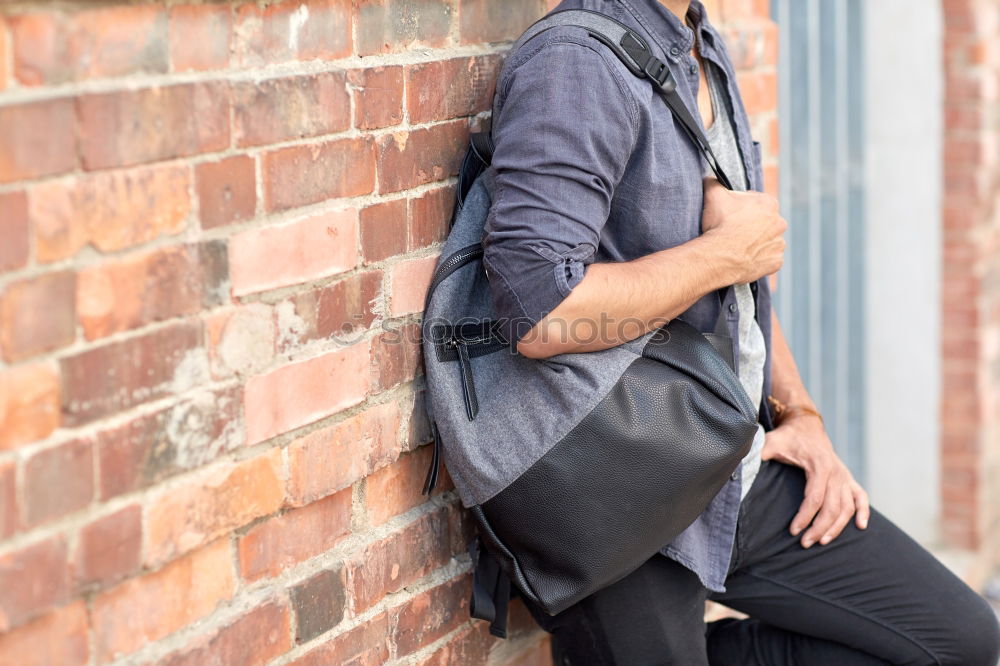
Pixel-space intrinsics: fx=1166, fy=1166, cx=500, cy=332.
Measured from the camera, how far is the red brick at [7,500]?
1218 mm

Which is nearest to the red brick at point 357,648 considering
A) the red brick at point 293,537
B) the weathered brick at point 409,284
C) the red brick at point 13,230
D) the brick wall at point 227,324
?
the brick wall at point 227,324

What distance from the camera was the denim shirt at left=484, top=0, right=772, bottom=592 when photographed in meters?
1.63

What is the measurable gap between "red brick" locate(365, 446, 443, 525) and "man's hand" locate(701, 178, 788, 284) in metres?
0.58

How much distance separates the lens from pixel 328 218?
1.63 meters

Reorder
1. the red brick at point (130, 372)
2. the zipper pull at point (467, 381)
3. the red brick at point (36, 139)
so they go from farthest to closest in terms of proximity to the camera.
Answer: the zipper pull at point (467, 381), the red brick at point (130, 372), the red brick at point (36, 139)

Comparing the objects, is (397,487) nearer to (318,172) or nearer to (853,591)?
(318,172)

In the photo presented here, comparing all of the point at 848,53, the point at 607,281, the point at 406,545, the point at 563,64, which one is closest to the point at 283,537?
the point at 406,545

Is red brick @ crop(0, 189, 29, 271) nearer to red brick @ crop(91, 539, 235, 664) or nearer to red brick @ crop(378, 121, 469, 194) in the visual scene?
red brick @ crop(91, 539, 235, 664)

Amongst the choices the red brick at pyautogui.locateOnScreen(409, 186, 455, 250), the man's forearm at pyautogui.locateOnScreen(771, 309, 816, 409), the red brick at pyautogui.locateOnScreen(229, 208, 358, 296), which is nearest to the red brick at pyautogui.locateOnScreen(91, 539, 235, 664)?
the red brick at pyautogui.locateOnScreen(229, 208, 358, 296)

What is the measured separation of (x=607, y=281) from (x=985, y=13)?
325 centimetres

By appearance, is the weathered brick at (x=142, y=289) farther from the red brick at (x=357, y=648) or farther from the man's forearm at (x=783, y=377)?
the man's forearm at (x=783, y=377)

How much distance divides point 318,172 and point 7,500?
61 centimetres

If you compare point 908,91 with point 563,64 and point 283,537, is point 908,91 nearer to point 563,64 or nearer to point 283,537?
point 563,64

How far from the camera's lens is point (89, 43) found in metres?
1.26
